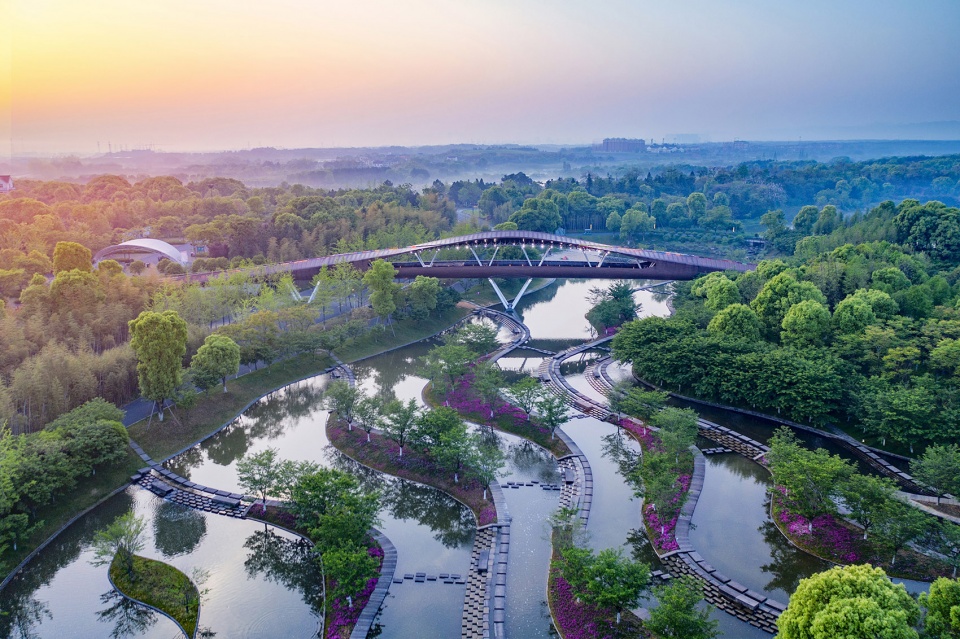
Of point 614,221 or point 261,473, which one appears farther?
point 614,221

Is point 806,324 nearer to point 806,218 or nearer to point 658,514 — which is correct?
point 658,514

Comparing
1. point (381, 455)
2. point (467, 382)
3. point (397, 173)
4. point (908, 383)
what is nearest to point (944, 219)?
point (908, 383)

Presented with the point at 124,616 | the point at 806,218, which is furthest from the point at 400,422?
the point at 806,218

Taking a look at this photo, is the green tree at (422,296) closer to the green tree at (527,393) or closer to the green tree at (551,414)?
the green tree at (527,393)

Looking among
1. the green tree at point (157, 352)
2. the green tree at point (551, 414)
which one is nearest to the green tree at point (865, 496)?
the green tree at point (551, 414)

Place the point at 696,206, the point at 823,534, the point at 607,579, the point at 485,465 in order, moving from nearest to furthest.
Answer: the point at 607,579 → the point at 823,534 → the point at 485,465 → the point at 696,206

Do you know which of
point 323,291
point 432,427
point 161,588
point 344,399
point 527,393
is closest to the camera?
point 161,588

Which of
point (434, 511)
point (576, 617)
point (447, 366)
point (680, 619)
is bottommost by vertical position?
point (434, 511)
